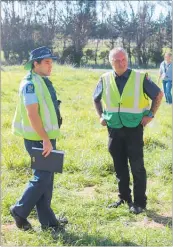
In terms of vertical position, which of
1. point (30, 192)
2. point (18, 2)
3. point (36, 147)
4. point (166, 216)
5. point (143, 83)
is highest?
point (18, 2)

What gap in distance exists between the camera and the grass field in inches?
156

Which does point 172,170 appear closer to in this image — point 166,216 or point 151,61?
point 166,216

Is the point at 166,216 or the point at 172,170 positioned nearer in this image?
the point at 166,216

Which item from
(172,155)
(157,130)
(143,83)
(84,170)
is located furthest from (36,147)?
(157,130)

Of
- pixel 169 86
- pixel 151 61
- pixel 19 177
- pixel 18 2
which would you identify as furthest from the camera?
pixel 18 2

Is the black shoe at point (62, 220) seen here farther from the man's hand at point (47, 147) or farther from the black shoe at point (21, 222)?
the man's hand at point (47, 147)

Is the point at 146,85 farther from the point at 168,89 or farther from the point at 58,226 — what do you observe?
the point at 168,89

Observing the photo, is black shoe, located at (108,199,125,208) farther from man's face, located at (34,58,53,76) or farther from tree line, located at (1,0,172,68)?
tree line, located at (1,0,172,68)

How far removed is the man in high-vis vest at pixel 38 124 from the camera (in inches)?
149

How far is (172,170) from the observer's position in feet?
19.2

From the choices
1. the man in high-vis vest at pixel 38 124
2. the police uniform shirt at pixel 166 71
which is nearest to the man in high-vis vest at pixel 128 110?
the man in high-vis vest at pixel 38 124

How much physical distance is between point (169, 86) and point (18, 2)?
109 feet

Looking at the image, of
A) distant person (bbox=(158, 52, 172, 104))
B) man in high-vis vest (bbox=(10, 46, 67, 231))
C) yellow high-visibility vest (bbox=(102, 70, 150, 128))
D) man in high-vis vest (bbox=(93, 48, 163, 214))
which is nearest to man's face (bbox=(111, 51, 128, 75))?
man in high-vis vest (bbox=(93, 48, 163, 214))

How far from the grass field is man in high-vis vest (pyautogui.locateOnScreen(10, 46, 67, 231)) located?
0.19 metres
